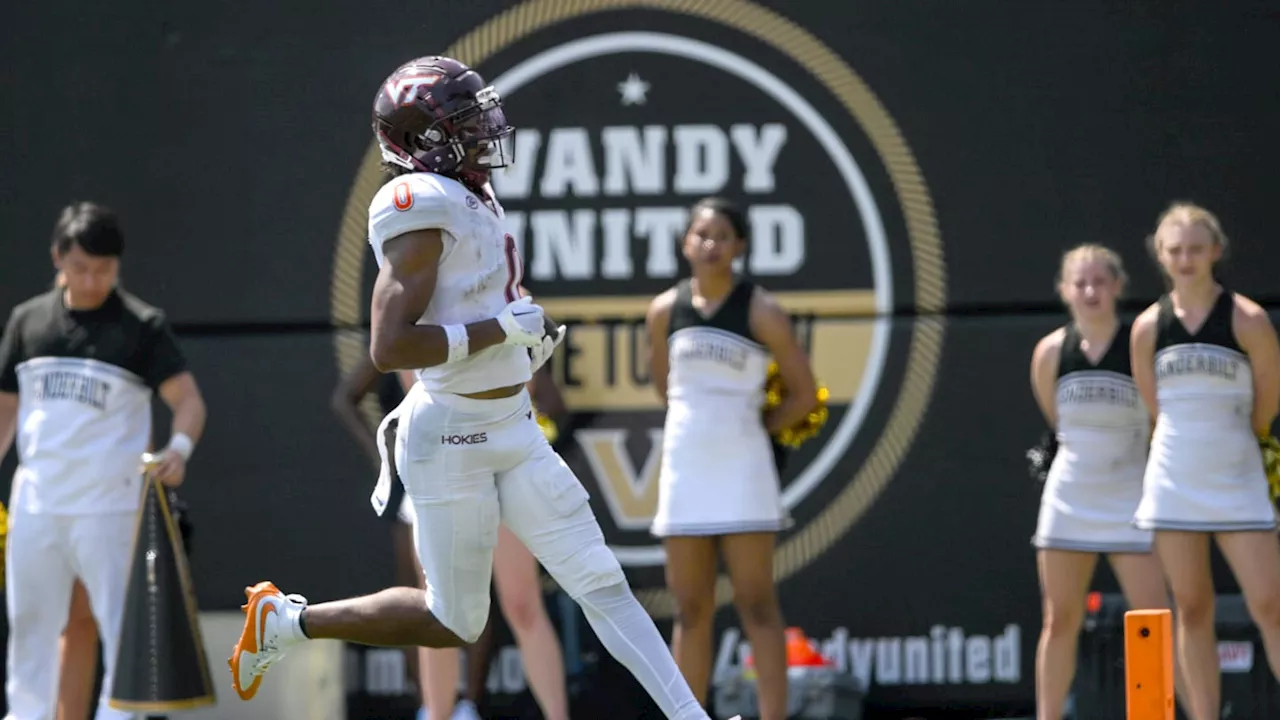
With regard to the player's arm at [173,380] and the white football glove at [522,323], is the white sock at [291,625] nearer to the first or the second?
the white football glove at [522,323]

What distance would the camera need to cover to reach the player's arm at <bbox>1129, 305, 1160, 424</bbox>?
731cm

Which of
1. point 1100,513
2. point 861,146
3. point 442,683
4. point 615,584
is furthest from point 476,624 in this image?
point 861,146

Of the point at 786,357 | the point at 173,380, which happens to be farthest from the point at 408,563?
the point at 786,357

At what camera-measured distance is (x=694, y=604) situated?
7.56 metres

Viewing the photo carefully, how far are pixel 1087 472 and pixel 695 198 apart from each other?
85.3 inches

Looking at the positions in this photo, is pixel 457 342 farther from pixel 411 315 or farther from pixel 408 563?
pixel 408 563

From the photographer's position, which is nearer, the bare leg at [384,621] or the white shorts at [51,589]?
the bare leg at [384,621]

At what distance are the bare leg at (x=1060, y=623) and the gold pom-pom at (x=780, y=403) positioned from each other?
1020 mm

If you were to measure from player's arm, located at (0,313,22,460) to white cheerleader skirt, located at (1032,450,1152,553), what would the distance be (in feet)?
12.9

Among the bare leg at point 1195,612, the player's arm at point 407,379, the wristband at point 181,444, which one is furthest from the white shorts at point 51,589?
the bare leg at point 1195,612

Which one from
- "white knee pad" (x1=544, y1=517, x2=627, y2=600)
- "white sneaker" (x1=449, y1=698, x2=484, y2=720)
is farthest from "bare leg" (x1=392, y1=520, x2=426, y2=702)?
"white knee pad" (x1=544, y1=517, x2=627, y2=600)

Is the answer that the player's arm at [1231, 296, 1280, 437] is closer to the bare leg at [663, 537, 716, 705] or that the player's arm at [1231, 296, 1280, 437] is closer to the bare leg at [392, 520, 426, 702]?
the bare leg at [663, 537, 716, 705]

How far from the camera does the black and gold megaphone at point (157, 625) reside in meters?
7.51

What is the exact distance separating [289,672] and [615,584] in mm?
3151
